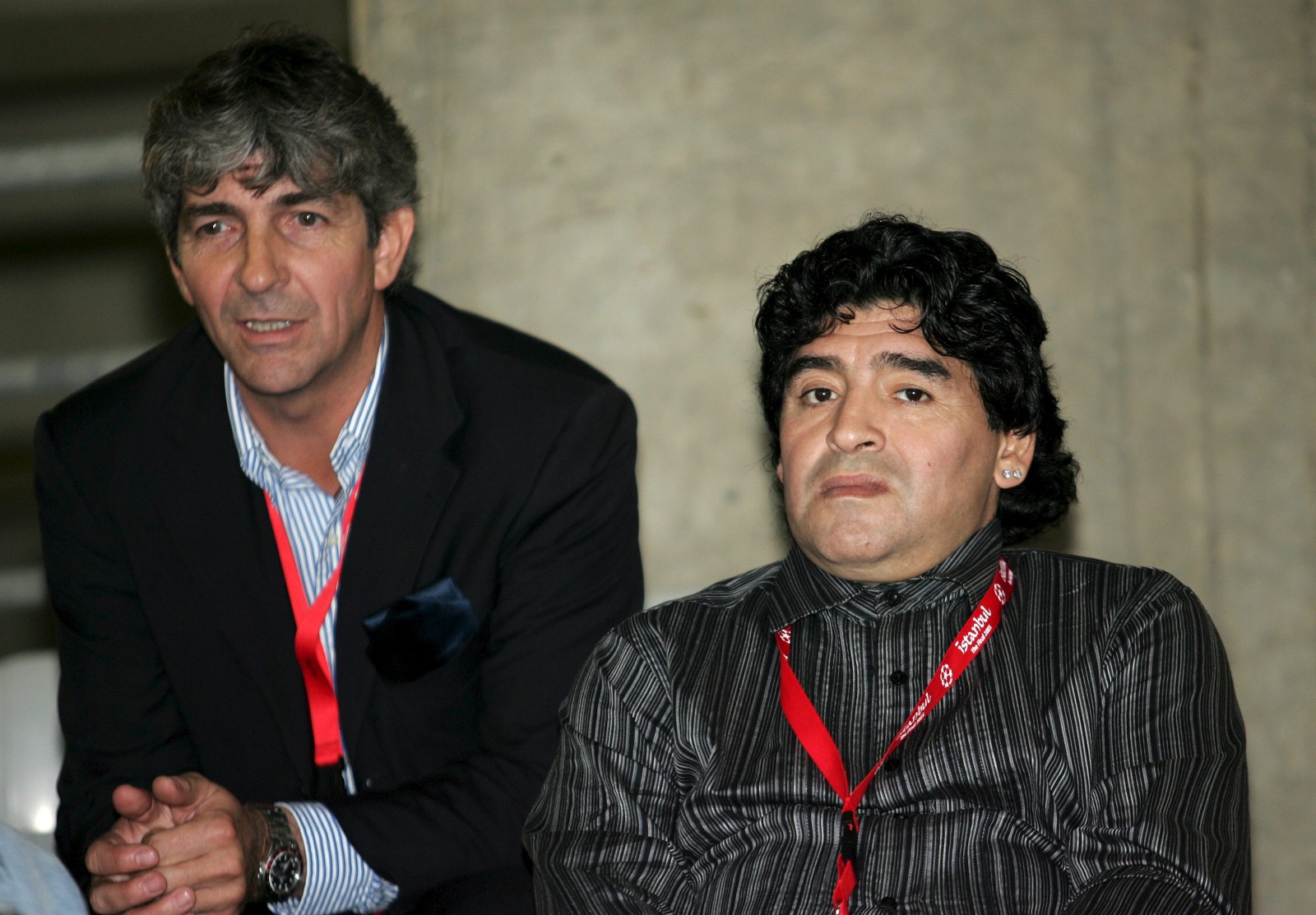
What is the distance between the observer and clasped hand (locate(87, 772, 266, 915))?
2389 mm

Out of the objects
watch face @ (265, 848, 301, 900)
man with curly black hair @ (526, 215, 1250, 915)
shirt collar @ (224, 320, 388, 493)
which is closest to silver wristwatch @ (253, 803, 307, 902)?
watch face @ (265, 848, 301, 900)

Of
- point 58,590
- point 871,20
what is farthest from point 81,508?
point 871,20

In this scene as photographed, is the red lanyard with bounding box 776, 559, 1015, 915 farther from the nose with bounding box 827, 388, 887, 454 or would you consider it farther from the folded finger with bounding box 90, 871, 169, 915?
the folded finger with bounding box 90, 871, 169, 915

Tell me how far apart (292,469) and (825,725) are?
133 cm

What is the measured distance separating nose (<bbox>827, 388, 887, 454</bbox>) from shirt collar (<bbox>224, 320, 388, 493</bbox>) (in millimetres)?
1087

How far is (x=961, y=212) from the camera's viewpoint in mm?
4188

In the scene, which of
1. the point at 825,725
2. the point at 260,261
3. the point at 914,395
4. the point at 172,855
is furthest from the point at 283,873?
the point at 914,395

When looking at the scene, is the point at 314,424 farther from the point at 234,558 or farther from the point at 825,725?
the point at 825,725

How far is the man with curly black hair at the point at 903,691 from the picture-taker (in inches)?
85.7

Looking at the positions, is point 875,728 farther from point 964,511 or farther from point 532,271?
point 532,271

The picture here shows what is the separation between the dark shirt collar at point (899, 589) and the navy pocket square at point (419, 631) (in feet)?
2.39

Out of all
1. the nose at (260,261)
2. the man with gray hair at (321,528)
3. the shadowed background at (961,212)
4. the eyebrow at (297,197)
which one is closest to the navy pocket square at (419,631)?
the man with gray hair at (321,528)

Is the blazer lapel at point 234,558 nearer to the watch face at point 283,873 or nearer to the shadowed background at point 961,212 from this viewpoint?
the watch face at point 283,873

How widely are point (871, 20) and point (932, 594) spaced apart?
242 centimetres
